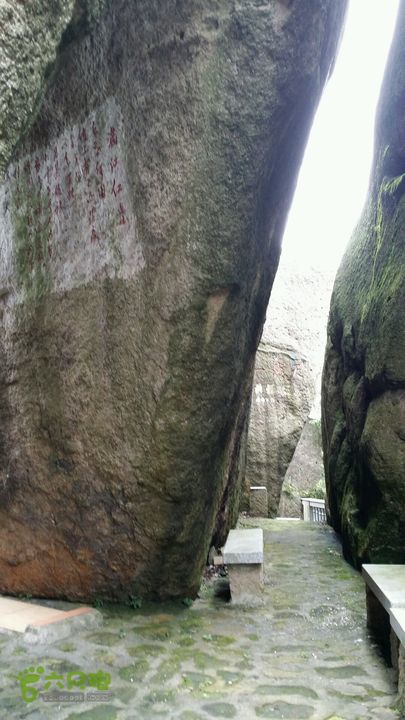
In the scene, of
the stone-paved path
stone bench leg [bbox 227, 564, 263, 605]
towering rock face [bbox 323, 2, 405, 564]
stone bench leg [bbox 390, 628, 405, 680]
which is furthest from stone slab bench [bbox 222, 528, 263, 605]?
stone bench leg [bbox 390, 628, 405, 680]

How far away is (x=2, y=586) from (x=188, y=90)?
13.3 feet

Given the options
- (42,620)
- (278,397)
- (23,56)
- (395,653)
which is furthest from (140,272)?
(278,397)

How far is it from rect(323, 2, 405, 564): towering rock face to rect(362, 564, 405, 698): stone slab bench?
123 cm

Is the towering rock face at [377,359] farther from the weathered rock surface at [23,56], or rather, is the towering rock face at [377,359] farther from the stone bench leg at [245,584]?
the weathered rock surface at [23,56]

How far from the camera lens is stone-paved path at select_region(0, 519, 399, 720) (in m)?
3.05

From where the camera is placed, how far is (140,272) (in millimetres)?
4355

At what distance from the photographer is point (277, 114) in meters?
4.16

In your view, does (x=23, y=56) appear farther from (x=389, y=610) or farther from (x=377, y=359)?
(x=377, y=359)

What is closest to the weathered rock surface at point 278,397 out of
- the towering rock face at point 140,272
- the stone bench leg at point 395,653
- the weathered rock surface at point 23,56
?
the towering rock face at point 140,272

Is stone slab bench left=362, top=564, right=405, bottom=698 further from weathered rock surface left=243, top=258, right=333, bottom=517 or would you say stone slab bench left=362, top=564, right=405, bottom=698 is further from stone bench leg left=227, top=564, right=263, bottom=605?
weathered rock surface left=243, top=258, right=333, bottom=517

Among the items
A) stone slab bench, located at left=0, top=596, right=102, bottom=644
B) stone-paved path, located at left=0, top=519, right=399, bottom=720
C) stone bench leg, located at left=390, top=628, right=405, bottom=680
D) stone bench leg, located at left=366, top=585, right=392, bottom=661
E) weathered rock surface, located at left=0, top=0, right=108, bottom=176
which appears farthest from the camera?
stone bench leg, located at left=366, top=585, right=392, bottom=661

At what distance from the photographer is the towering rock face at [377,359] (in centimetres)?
554

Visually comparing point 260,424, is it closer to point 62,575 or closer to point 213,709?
point 62,575

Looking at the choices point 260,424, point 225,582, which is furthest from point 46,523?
point 260,424
